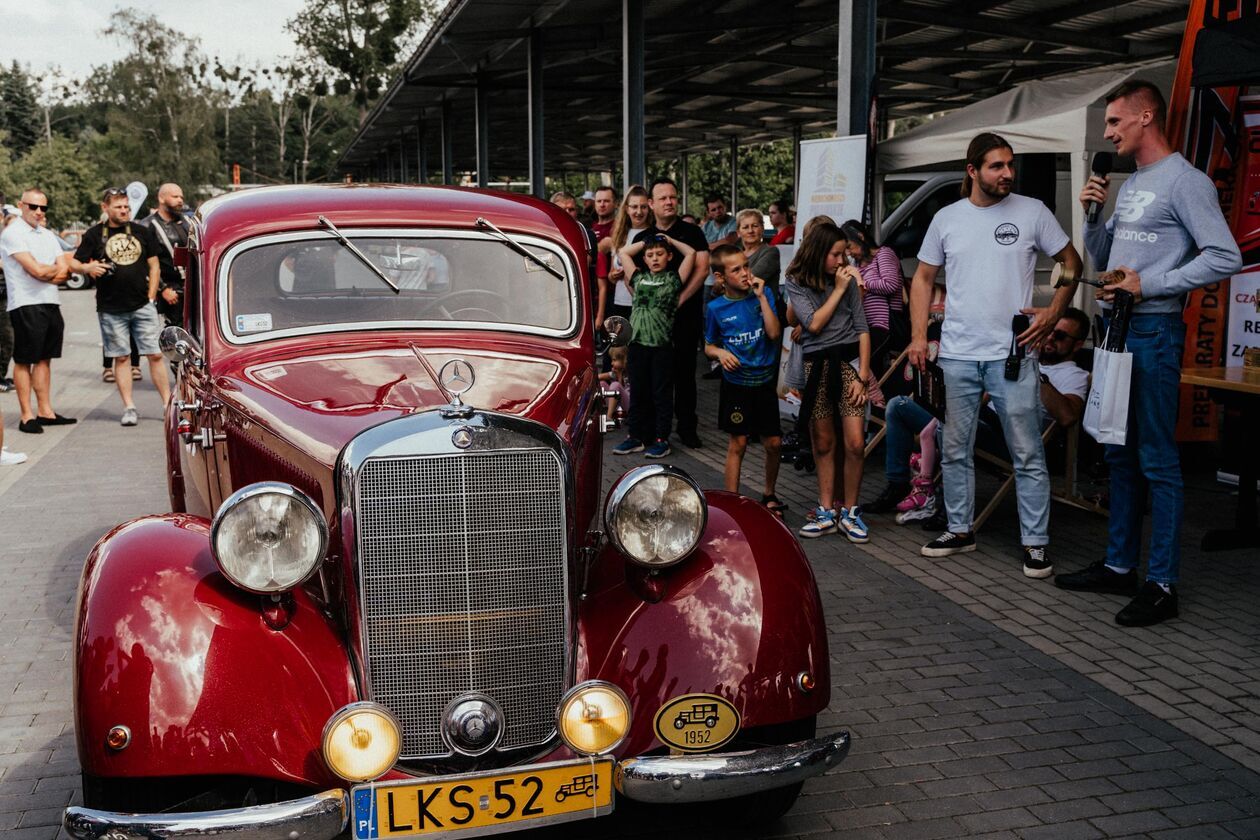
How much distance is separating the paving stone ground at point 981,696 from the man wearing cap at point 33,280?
3255 mm

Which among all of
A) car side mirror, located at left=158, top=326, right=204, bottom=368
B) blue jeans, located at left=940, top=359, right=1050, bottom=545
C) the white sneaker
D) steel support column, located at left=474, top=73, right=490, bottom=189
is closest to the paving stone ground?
blue jeans, located at left=940, top=359, right=1050, bottom=545

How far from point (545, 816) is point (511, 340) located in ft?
6.48

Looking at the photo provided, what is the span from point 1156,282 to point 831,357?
2026mm

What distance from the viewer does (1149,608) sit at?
5680 millimetres

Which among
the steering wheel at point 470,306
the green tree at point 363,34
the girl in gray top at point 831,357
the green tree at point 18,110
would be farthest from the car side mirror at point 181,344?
the green tree at point 18,110

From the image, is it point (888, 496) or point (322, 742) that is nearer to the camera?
point (322, 742)

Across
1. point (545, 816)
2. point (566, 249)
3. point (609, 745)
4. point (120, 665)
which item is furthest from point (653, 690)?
point (566, 249)

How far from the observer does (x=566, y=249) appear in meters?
5.00

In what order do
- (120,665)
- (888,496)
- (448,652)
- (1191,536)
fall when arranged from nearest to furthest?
(120,665)
(448,652)
(1191,536)
(888,496)

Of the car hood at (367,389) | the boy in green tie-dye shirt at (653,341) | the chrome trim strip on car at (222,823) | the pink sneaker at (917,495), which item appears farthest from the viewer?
→ the boy in green tie-dye shirt at (653,341)

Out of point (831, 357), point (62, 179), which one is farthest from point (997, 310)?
point (62, 179)

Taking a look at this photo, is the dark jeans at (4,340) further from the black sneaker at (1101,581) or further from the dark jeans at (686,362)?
the black sneaker at (1101,581)

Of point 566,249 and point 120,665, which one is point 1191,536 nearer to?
point 566,249

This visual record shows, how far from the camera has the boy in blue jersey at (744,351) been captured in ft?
23.7
